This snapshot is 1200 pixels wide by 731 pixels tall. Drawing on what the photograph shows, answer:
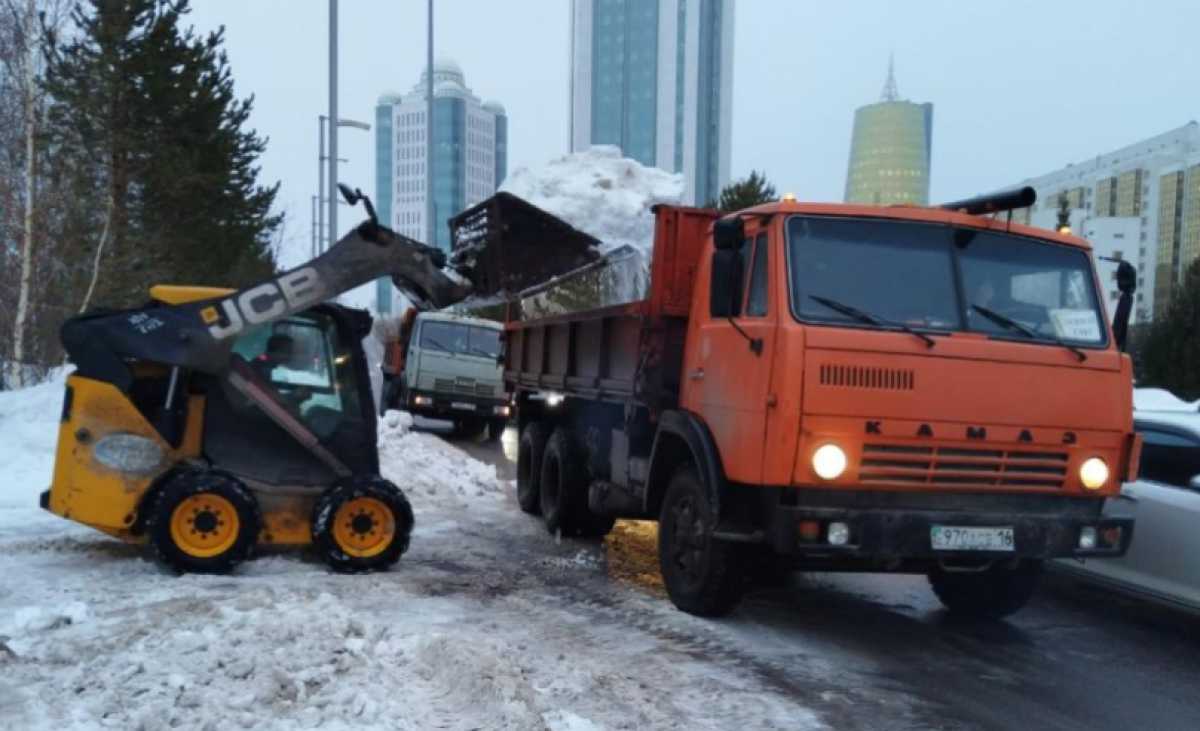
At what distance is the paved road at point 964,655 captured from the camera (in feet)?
17.1

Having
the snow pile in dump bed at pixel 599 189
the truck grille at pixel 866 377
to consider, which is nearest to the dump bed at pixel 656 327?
the truck grille at pixel 866 377

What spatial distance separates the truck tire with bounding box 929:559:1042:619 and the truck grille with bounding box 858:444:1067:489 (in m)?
1.17

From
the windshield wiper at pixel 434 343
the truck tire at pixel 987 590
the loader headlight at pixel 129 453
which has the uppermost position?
the windshield wiper at pixel 434 343

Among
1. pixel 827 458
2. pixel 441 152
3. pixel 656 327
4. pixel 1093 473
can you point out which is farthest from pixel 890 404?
pixel 441 152

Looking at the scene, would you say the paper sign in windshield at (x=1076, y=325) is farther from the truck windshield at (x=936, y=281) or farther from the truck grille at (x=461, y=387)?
the truck grille at (x=461, y=387)

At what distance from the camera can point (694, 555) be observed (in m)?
6.40

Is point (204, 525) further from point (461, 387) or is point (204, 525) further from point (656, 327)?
point (461, 387)

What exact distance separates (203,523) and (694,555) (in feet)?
10.5

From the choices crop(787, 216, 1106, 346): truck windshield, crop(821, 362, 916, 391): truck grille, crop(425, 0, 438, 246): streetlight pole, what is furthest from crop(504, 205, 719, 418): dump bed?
crop(425, 0, 438, 246): streetlight pole

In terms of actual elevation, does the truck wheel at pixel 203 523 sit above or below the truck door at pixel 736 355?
below

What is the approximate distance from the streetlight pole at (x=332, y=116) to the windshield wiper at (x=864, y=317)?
15.9m

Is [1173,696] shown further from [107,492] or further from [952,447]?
[107,492]

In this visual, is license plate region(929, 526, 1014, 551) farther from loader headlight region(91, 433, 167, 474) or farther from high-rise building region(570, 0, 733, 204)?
high-rise building region(570, 0, 733, 204)

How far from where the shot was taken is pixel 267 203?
3086 centimetres
